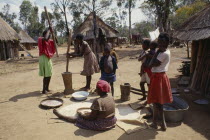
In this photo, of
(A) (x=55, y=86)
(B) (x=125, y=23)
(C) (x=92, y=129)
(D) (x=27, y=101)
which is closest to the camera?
(C) (x=92, y=129)

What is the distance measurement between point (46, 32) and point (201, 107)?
4.47 metres

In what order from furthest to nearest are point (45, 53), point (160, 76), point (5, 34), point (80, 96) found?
point (5, 34) < point (45, 53) < point (80, 96) < point (160, 76)

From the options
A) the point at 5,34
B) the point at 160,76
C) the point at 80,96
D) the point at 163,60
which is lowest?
the point at 80,96

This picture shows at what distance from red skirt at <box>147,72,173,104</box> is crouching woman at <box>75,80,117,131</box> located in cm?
73

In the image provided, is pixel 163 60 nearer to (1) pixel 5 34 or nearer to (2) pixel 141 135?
(2) pixel 141 135

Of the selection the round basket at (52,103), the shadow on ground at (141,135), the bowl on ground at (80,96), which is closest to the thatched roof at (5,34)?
the round basket at (52,103)

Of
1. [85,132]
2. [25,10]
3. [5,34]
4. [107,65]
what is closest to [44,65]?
[107,65]

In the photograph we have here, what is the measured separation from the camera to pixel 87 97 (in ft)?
16.3

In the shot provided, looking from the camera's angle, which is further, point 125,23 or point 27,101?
point 125,23

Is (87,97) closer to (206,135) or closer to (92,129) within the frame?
(92,129)

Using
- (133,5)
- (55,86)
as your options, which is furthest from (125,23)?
(55,86)

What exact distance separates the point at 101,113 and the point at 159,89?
1.08 m

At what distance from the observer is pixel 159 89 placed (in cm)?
312

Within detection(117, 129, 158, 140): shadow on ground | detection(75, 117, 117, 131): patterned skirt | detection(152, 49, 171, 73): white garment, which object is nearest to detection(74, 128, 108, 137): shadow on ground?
detection(75, 117, 117, 131): patterned skirt
